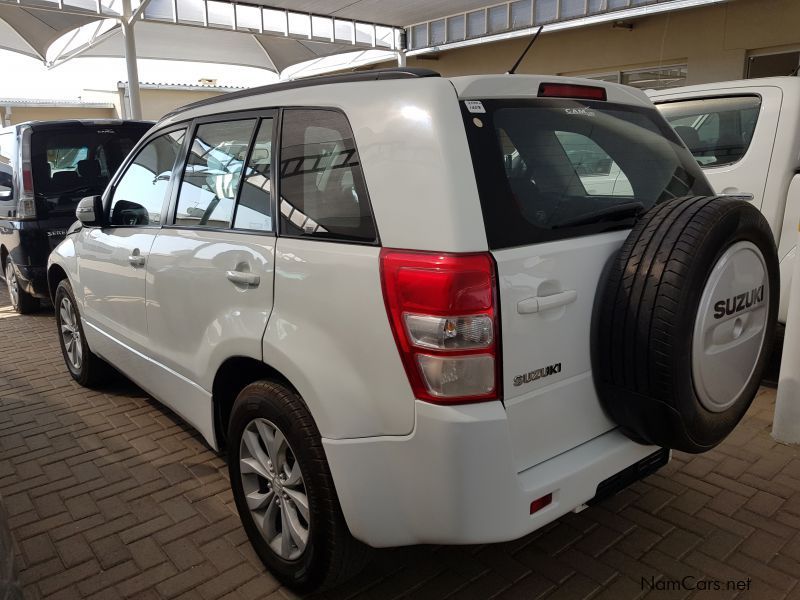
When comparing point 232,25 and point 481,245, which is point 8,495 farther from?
point 232,25

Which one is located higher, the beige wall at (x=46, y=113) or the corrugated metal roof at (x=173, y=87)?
the corrugated metal roof at (x=173, y=87)

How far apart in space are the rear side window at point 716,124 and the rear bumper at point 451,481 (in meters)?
3.41

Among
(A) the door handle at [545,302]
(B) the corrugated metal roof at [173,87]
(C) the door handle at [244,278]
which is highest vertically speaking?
(B) the corrugated metal roof at [173,87]

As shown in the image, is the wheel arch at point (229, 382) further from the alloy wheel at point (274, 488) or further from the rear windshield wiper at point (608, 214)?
the rear windshield wiper at point (608, 214)

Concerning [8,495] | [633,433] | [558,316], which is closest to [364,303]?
→ [558,316]

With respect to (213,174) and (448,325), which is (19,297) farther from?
(448,325)

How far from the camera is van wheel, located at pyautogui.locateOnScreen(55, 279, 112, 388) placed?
451 centimetres

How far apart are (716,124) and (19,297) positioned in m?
7.07

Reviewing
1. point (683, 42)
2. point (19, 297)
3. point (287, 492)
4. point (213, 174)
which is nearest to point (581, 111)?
point (213, 174)

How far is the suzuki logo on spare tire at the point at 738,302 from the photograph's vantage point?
212 cm

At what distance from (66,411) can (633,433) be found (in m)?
3.72

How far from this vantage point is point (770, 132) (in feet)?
14.4

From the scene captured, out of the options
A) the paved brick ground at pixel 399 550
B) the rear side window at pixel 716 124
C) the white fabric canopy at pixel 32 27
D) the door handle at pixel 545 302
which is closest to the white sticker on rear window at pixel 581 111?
the door handle at pixel 545 302

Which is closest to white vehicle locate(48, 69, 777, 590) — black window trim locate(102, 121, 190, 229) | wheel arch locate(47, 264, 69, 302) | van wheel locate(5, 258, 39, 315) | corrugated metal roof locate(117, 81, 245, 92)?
black window trim locate(102, 121, 190, 229)
